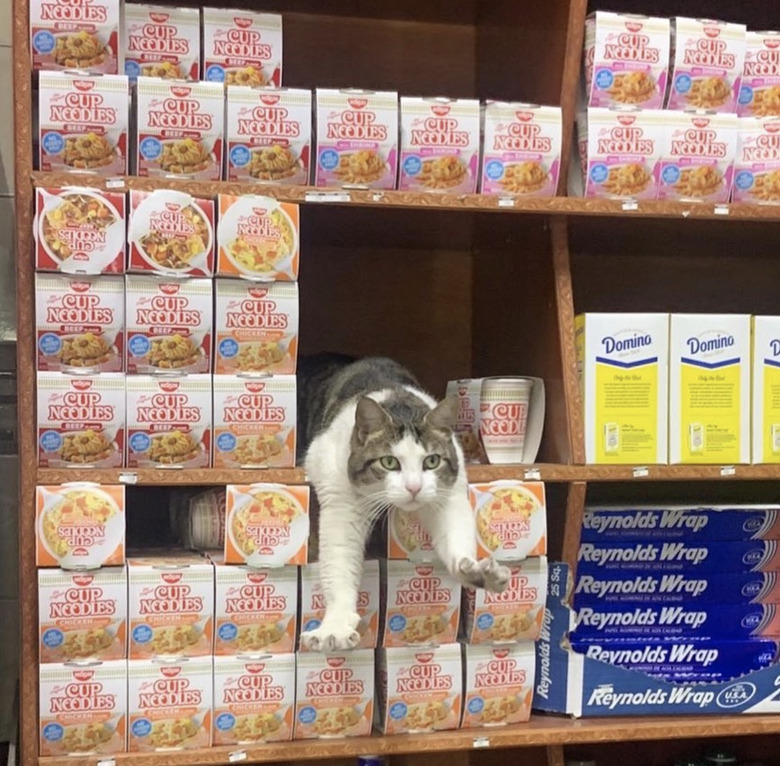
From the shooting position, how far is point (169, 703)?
160cm

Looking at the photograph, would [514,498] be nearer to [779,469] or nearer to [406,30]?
[779,469]

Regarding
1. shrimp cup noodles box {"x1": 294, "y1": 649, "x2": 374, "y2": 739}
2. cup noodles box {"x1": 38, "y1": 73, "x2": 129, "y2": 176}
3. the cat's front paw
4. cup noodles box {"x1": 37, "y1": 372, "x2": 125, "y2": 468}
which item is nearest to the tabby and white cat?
the cat's front paw

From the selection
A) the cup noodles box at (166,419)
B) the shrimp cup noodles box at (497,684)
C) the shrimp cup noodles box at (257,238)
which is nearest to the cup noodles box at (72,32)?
the shrimp cup noodles box at (257,238)

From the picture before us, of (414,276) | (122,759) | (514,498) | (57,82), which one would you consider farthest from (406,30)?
(122,759)

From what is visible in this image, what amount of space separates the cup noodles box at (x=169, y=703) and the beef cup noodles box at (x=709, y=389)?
0.92m

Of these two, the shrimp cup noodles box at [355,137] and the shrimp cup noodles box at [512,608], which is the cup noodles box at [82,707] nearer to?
the shrimp cup noodles box at [512,608]

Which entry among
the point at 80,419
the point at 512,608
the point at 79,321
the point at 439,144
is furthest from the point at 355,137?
the point at 512,608

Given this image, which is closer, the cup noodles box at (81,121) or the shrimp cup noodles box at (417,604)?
the cup noodles box at (81,121)

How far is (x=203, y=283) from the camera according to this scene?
1602mm

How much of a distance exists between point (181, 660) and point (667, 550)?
0.95 m

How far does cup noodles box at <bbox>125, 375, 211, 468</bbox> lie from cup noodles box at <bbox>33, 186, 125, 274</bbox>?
194mm

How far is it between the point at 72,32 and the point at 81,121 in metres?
0.15

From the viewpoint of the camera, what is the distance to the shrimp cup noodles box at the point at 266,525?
1.61 metres

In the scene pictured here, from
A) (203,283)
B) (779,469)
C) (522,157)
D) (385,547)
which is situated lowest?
(385,547)
